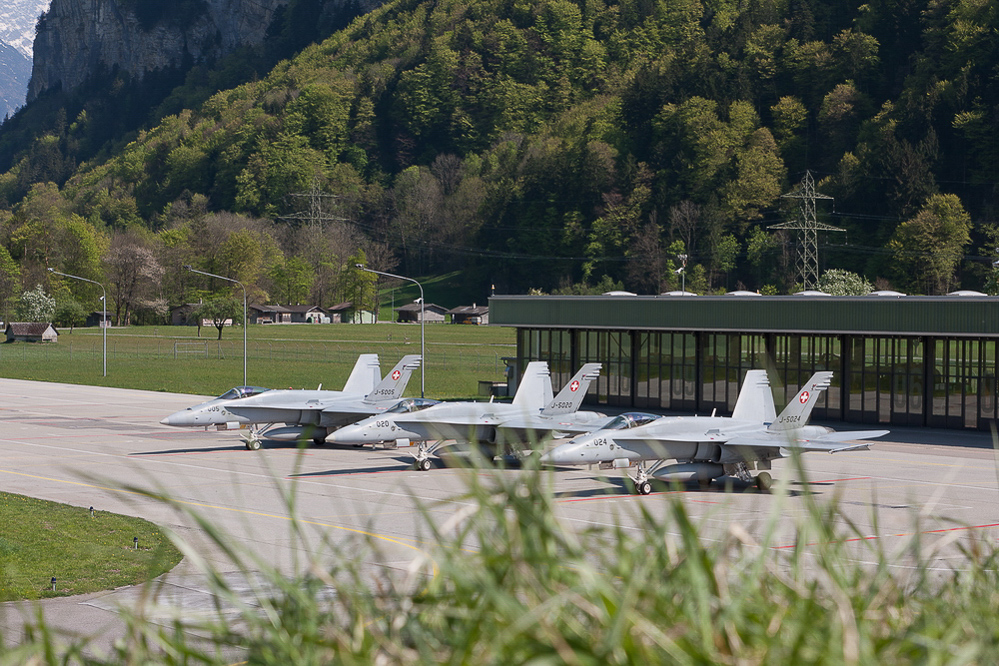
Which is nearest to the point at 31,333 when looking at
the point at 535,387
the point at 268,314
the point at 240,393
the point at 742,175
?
the point at 268,314

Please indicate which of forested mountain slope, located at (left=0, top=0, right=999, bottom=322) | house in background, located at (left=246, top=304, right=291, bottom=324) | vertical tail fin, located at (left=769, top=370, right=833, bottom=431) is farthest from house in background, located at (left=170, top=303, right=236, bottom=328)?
vertical tail fin, located at (left=769, top=370, right=833, bottom=431)

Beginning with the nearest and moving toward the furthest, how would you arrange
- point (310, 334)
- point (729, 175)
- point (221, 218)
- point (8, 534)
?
point (8, 534), point (310, 334), point (729, 175), point (221, 218)

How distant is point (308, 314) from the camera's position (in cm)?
16875

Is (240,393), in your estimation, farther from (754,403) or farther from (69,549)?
(69,549)

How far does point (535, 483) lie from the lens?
439 centimetres

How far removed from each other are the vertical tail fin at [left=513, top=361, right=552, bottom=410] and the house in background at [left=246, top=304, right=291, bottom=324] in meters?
131

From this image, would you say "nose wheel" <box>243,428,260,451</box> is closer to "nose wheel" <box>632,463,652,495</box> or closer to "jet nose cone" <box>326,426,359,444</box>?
"jet nose cone" <box>326,426,359,444</box>

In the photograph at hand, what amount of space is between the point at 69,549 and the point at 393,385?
66.4 ft

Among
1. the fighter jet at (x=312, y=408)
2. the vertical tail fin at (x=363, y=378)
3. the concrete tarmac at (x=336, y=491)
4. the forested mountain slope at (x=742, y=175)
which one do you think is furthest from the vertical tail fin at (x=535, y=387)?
the forested mountain slope at (x=742, y=175)

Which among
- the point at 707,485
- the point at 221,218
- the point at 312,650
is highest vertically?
the point at 221,218

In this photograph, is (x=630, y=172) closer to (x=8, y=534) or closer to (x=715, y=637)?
(x=8, y=534)

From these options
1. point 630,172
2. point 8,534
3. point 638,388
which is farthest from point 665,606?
point 630,172

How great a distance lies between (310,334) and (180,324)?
135 ft

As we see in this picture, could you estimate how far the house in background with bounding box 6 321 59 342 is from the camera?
372 feet
